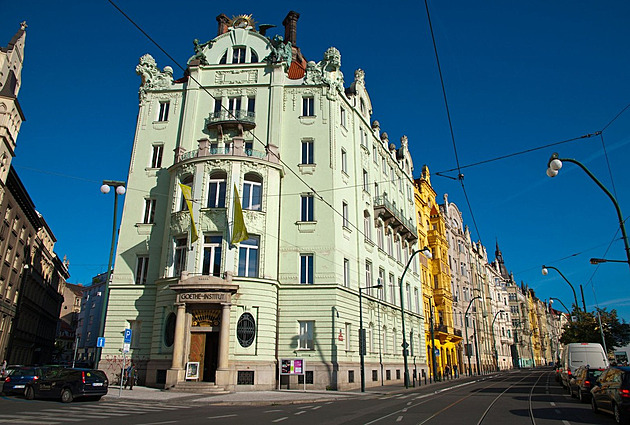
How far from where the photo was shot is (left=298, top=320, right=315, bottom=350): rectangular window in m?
28.3

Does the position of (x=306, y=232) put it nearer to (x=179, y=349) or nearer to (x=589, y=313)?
(x=179, y=349)

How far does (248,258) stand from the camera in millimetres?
28484

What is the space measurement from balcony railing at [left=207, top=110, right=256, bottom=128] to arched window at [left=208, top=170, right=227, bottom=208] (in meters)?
4.66

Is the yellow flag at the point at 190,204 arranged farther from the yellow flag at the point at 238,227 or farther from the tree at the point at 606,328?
the tree at the point at 606,328

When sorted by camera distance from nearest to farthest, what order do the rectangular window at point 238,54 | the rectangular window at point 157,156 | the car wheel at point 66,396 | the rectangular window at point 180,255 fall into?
the car wheel at point 66,396, the rectangular window at point 180,255, the rectangular window at point 157,156, the rectangular window at point 238,54

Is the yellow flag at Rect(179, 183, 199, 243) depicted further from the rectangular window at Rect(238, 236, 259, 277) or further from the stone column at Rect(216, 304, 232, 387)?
the stone column at Rect(216, 304, 232, 387)

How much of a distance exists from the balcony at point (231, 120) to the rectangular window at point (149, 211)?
669 cm

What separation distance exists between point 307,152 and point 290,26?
16579 millimetres

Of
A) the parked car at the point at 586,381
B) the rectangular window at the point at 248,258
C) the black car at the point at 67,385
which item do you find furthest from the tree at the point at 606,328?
the black car at the point at 67,385

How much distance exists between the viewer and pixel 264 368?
26.6m

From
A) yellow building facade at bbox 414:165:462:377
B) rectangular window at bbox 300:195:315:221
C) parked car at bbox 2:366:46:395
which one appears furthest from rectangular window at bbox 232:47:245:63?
yellow building facade at bbox 414:165:462:377

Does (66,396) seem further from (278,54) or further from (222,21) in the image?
(222,21)

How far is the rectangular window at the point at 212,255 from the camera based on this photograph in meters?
27.6

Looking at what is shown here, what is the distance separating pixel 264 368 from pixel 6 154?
33378 millimetres
